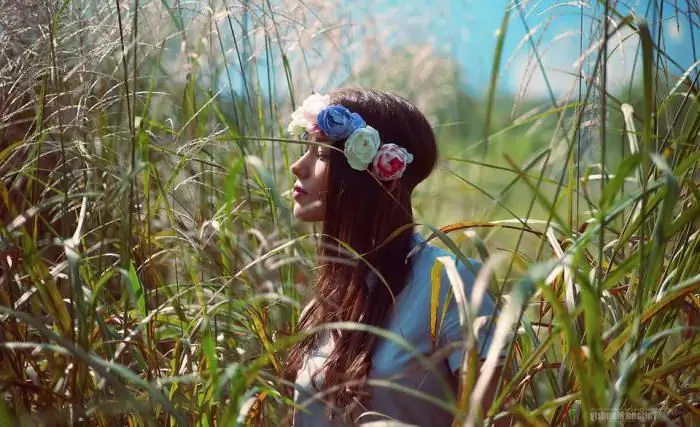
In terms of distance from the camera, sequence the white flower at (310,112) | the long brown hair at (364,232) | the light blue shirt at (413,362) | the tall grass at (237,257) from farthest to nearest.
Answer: the white flower at (310,112), the long brown hair at (364,232), the light blue shirt at (413,362), the tall grass at (237,257)

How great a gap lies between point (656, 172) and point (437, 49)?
9.53 feet

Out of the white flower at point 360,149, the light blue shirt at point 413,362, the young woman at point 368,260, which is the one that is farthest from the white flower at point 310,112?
the light blue shirt at point 413,362

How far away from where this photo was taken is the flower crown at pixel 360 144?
177 cm

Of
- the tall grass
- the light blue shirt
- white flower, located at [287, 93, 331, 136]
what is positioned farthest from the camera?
white flower, located at [287, 93, 331, 136]

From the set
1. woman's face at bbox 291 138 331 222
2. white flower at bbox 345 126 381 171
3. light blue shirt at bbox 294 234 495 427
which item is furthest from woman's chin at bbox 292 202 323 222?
light blue shirt at bbox 294 234 495 427

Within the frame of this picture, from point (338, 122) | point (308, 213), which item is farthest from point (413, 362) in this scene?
point (338, 122)

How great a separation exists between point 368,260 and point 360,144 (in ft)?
0.77

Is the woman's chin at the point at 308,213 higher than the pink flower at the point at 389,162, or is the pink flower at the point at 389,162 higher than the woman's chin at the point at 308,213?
the pink flower at the point at 389,162

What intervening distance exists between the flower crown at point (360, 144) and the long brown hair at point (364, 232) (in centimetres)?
4

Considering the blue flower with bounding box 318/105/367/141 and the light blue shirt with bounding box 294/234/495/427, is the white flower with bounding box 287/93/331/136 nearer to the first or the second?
the blue flower with bounding box 318/105/367/141

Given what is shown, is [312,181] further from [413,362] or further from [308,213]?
[413,362]

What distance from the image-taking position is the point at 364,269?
1.81 m

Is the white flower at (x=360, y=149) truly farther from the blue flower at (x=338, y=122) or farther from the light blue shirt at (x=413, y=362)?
the light blue shirt at (x=413, y=362)

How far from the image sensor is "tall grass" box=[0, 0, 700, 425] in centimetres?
102
